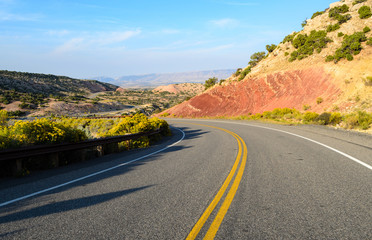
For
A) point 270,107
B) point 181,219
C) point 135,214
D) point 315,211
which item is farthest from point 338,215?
point 270,107

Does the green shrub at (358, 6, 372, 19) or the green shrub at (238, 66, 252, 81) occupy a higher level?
the green shrub at (358, 6, 372, 19)

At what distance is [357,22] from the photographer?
39.7 meters

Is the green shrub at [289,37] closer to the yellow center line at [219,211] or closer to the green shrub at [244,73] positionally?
the green shrub at [244,73]

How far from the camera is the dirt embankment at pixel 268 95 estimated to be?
33688 millimetres

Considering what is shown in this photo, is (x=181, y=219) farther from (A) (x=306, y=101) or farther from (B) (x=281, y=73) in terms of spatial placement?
(B) (x=281, y=73)

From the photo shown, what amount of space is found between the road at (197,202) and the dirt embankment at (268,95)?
27537 millimetres

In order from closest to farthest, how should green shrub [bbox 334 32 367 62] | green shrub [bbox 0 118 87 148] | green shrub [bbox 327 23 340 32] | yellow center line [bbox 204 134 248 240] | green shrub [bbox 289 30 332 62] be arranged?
1. yellow center line [bbox 204 134 248 240]
2. green shrub [bbox 0 118 87 148]
3. green shrub [bbox 334 32 367 62]
4. green shrub [bbox 289 30 332 62]
5. green shrub [bbox 327 23 340 32]

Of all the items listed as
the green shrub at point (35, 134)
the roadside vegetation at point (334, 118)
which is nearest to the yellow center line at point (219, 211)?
the green shrub at point (35, 134)

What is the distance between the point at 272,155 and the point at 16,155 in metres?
8.23

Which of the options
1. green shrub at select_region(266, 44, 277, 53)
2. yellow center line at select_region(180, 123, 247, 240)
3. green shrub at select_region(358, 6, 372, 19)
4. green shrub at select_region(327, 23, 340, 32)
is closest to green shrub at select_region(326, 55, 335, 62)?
green shrub at select_region(327, 23, 340, 32)

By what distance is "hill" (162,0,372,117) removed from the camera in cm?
3072

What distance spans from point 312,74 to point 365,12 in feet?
46.7

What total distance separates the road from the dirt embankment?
90.3 feet

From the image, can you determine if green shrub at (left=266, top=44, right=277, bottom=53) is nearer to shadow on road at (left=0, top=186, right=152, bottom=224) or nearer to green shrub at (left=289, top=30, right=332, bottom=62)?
green shrub at (left=289, top=30, right=332, bottom=62)
